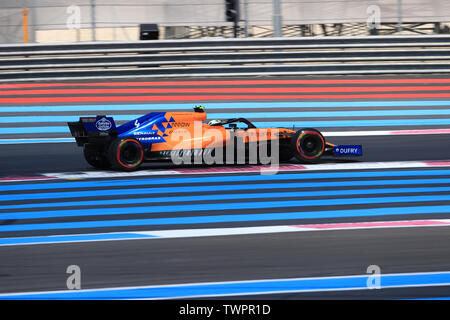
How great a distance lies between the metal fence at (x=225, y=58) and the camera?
1486 cm

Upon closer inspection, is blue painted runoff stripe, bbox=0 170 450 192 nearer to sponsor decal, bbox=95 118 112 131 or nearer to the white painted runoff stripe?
sponsor decal, bbox=95 118 112 131

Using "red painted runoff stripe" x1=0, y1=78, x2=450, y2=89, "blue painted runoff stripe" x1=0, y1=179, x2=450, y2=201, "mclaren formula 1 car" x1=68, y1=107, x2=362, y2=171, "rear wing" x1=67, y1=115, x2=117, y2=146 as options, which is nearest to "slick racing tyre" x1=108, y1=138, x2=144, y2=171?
"mclaren formula 1 car" x1=68, y1=107, x2=362, y2=171

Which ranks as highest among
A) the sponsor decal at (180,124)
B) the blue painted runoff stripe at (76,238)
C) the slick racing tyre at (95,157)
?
the sponsor decal at (180,124)

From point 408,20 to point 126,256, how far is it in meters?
13.3

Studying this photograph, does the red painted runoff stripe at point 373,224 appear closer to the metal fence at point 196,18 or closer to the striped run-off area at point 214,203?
the striped run-off area at point 214,203


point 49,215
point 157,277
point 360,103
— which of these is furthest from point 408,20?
point 157,277

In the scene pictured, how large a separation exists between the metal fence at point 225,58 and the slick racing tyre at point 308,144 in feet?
16.6

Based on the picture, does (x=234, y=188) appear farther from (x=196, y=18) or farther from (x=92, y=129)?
(x=196, y=18)

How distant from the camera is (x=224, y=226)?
6.97m

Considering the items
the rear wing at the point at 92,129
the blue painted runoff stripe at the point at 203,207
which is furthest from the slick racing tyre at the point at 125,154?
the blue painted runoff stripe at the point at 203,207

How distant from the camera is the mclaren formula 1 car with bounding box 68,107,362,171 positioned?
956cm

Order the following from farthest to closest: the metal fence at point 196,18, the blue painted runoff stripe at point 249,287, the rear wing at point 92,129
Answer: the metal fence at point 196,18
the rear wing at point 92,129
the blue painted runoff stripe at point 249,287

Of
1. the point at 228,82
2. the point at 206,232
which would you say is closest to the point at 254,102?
the point at 228,82
